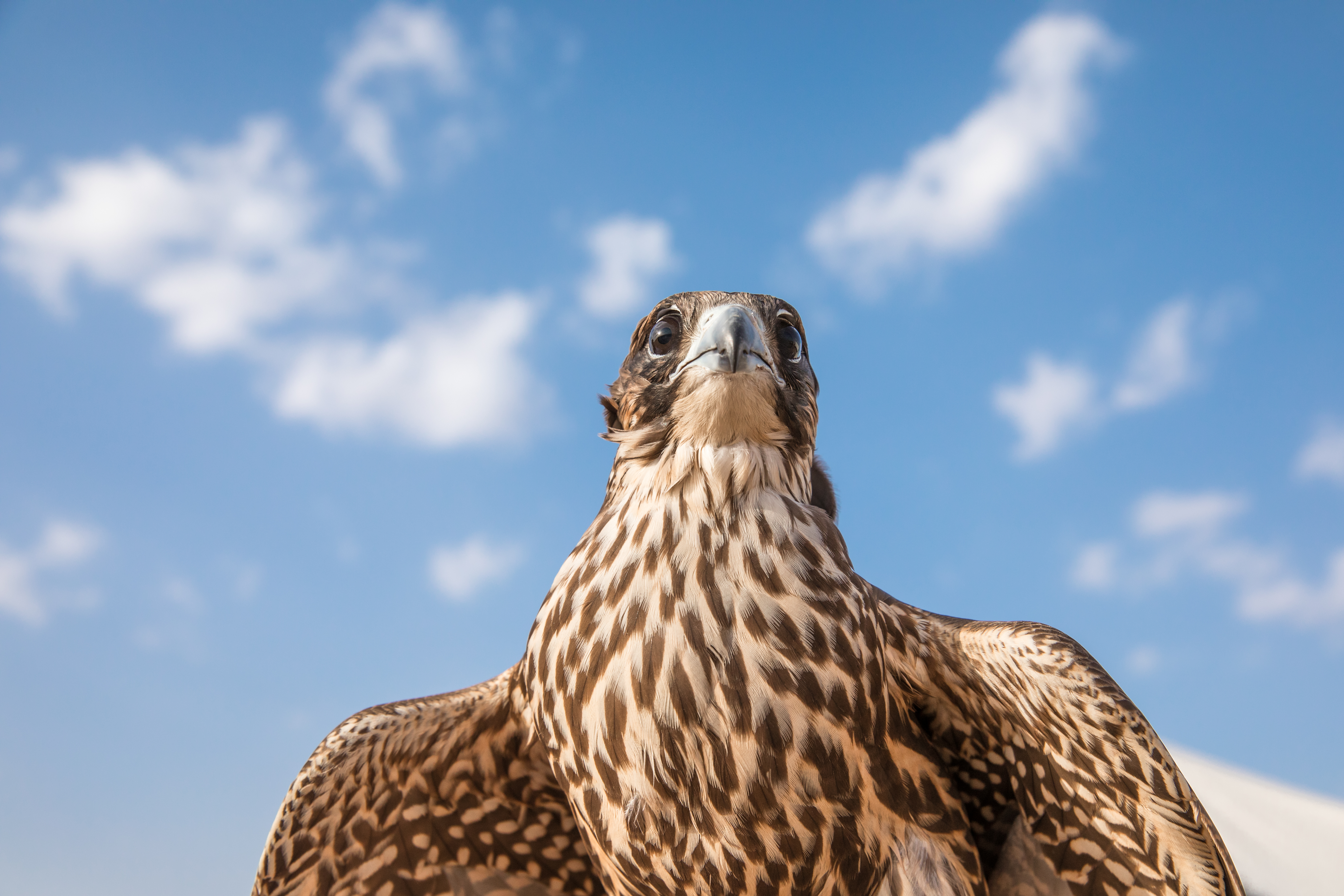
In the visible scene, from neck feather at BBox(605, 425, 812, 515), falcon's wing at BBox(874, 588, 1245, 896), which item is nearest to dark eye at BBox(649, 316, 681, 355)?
neck feather at BBox(605, 425, 812, 515)

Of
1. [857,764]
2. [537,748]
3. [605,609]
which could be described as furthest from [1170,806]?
[537,748]

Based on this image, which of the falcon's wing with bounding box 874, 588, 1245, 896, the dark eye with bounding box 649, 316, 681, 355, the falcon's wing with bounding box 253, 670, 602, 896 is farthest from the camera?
the falcon's wing with bounding box 253, 670, 602, 896

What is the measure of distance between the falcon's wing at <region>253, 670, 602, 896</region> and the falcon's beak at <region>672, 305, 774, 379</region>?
1.35 metres

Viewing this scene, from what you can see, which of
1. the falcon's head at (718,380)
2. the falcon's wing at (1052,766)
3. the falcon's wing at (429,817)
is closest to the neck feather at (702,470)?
the falcon's head at (718,380)

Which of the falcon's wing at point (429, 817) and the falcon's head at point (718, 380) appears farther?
the falcon's wing at point (429, 817)

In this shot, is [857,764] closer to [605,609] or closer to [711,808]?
[711,808]

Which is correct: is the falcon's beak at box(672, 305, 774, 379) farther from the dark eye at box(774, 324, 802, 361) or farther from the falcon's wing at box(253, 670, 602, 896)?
the falcon's wing at box(253, 670, 602, 896)

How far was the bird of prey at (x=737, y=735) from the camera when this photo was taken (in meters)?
2.20

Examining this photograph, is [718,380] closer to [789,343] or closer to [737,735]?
[789,343]

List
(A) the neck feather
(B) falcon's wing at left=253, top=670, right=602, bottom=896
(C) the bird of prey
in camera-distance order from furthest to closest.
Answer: (B) falcon's wing at left=253, top=670, right=602, bottom=896 → (A) the neck feather → (C) the bird of prey

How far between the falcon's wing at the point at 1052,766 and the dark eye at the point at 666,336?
108 centimetres

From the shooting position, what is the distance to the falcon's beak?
2494 millimetres

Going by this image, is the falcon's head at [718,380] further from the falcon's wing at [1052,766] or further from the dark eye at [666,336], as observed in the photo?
the falcon's wing at [1052,766]

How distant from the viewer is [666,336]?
279 centimetres
